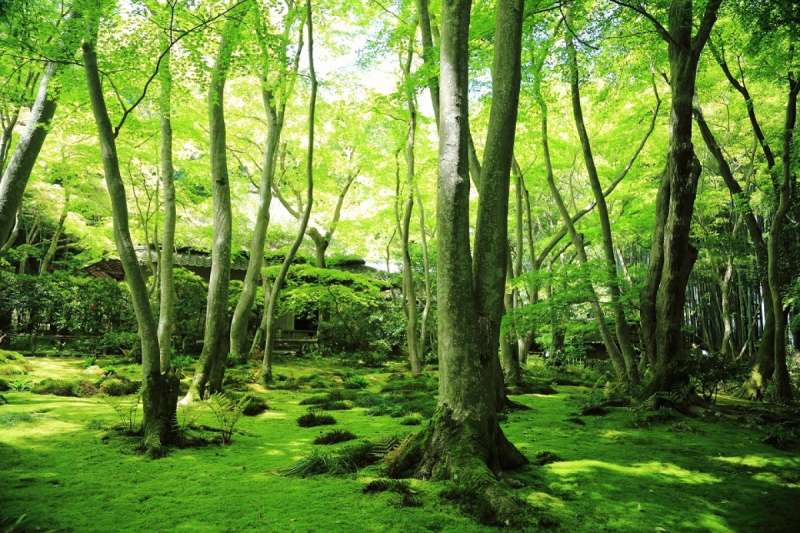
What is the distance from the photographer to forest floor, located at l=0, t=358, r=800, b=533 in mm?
3178

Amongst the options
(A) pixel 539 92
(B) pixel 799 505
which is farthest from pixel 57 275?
(B) pixel 799 505

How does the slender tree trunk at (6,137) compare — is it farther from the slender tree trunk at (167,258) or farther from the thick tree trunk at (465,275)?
the thick tree trunk at (465,275)

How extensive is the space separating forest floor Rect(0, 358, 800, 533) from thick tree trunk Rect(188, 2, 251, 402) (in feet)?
4.93

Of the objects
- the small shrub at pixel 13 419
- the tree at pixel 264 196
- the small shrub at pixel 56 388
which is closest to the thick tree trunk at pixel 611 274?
the tree at pixel 264 196

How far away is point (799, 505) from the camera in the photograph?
367 cm

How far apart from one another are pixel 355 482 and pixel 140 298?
118 inches

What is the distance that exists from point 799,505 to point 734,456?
4.67ft

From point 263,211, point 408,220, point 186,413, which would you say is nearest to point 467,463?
point 186,413

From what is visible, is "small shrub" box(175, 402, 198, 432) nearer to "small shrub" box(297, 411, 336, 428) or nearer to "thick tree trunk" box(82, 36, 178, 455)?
"thick tree trunk" box(82, 36, 178, 455)

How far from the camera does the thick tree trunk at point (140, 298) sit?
4.93m

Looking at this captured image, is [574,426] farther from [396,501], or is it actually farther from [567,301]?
[396,501]

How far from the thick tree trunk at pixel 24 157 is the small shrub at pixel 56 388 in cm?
330

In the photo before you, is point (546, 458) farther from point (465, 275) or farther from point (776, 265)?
point (776, 265)

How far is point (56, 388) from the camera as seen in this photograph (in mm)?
8203
